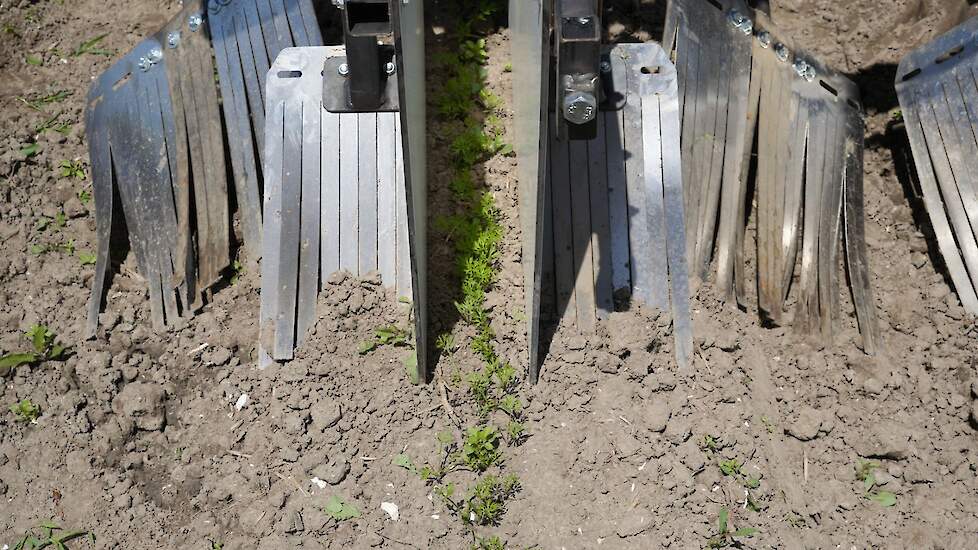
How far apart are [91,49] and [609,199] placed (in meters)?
3.11

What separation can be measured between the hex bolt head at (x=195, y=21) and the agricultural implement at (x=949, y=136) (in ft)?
11.4

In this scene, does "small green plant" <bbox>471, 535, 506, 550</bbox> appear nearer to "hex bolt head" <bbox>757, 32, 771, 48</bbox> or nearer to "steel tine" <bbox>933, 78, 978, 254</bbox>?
"steel tine" <bbox>933, 78, 978, 254</bbox>

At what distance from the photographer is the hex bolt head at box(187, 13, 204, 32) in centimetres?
527

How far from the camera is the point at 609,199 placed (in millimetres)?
4750

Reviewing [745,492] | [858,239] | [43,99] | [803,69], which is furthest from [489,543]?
[43,99]

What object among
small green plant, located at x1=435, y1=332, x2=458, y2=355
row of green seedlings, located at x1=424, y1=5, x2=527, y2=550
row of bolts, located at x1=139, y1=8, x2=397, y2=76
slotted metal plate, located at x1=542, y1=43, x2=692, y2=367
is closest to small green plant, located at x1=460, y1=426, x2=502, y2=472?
row of green seedlings, located at x1=424, y1=5, x2=527, y2=550

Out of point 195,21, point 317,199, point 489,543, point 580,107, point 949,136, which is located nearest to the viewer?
point 580,107

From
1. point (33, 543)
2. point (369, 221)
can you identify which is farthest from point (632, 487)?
point (33, 543)

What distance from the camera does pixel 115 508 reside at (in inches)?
169

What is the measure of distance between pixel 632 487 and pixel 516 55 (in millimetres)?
2217

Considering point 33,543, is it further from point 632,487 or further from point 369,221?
point 632,487

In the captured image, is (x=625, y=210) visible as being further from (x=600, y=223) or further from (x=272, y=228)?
(x=272, y=228)

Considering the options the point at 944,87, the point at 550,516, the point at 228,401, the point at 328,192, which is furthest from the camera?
the point at 944,87

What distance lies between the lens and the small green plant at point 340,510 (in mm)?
4195
